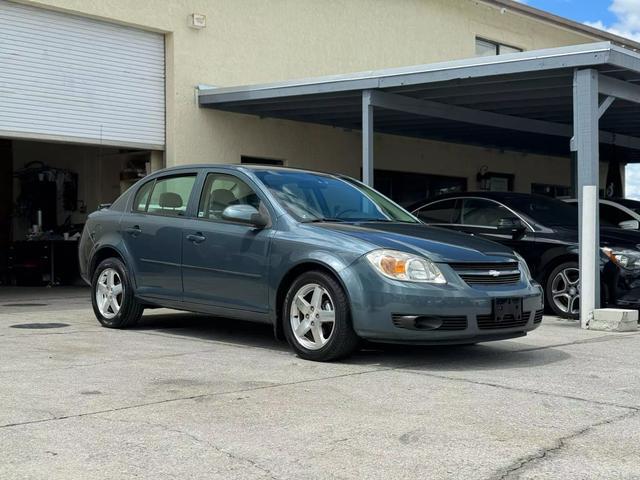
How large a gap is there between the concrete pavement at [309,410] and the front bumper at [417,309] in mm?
284

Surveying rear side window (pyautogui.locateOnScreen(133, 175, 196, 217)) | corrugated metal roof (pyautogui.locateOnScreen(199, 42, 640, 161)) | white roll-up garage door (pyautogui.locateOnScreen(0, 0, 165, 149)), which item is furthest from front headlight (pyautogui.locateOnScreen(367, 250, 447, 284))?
white roll-up garage door (pyautogui.locateOnScreen(0, 0, 165, 149))

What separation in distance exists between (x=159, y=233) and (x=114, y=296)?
3.22ft

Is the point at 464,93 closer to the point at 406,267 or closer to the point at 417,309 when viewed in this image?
the point at 406,267

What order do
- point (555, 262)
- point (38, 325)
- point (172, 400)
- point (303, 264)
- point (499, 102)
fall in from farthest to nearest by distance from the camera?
point (499, 102) < point (555, 262) < point (38, 325) < point (303, 264) < point (172, 400)

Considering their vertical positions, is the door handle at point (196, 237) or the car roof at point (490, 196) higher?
the car roof at point (490, 196)

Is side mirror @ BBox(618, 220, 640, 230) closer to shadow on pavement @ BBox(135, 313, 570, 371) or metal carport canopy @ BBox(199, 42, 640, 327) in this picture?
metal carport canopy @ BBox(199, 42, 640, 327)

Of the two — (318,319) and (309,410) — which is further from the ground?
(318,319)

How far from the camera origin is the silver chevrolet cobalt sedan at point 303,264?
20.2 feet

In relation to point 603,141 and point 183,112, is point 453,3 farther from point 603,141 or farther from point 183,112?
point 183,112

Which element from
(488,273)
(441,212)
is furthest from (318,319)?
(441,212)

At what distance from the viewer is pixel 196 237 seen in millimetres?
7449

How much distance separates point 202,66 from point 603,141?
859 centimetres

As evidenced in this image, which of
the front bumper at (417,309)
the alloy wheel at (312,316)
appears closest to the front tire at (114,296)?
the alloy wheel at (312,316)

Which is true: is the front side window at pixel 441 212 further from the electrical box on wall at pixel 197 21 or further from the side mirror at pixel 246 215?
the electrical box on wall at pixel 197 21
